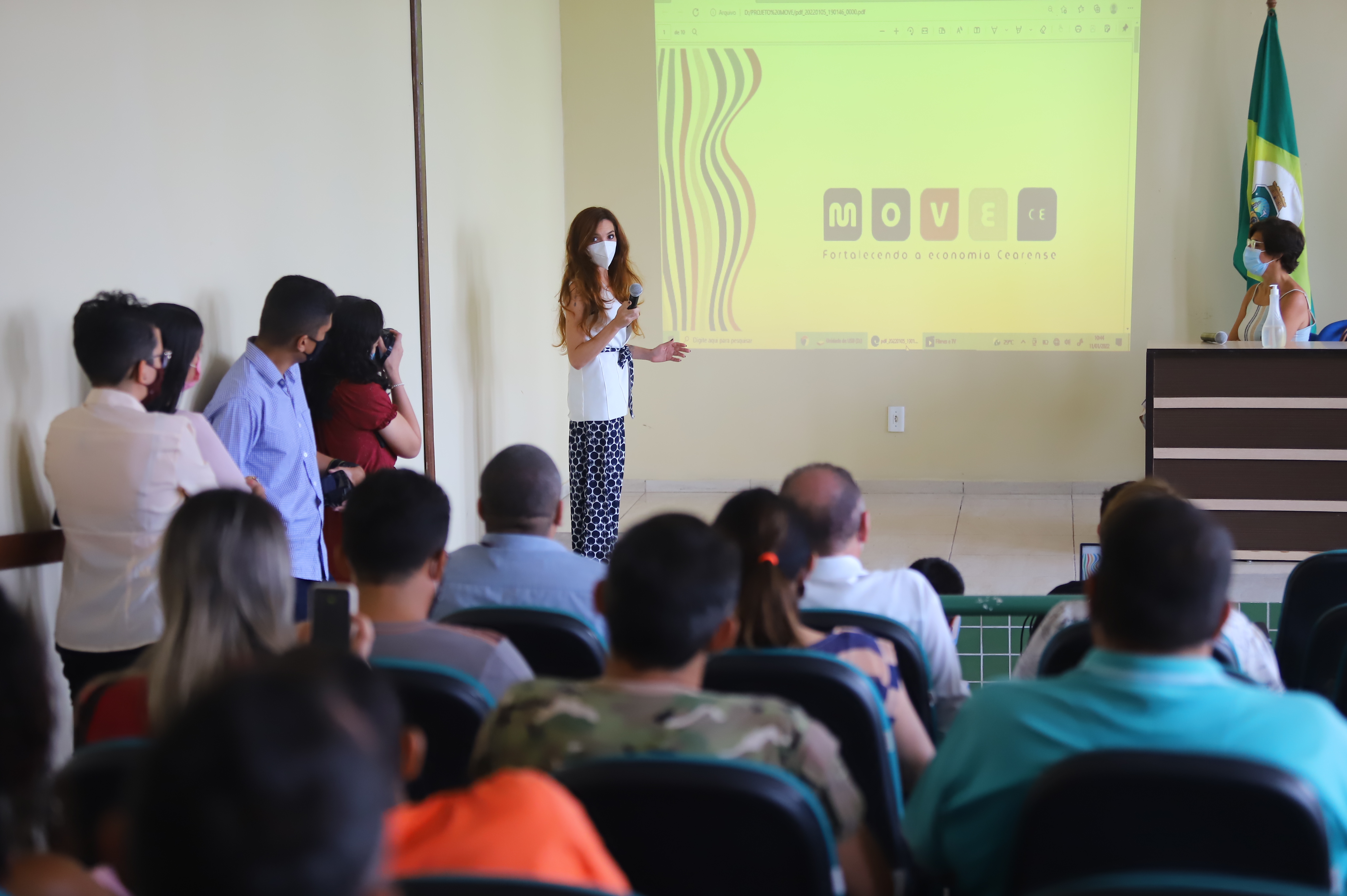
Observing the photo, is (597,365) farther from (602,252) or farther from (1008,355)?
(1008,355)

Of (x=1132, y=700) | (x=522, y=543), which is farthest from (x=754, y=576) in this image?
(x=522, y=543)

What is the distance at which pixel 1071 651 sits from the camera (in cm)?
175

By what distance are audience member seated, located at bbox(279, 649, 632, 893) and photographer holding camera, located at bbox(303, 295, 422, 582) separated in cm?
248

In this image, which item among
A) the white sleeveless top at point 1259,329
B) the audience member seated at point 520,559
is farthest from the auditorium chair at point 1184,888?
the white sleeveless top at point 1259,329

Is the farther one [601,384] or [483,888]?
[601,384]

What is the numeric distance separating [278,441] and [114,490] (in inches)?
27.9

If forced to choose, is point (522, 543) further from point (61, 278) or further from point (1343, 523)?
point (1343, 523)

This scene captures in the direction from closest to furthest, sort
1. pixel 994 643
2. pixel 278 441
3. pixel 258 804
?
1. pixel 258 804
2. pixel 278 441
3. pixel 994 643

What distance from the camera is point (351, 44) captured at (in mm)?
4102

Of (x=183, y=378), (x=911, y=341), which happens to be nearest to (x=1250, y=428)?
(x=911, y=341)

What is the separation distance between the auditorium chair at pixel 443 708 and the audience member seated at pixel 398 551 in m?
0.19

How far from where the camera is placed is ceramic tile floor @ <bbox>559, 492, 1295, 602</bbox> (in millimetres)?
4867

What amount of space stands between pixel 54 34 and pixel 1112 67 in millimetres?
5171

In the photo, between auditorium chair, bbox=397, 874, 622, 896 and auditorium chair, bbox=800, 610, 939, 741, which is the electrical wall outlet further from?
auditorium chair, bbox=397, 874, 622, 896
